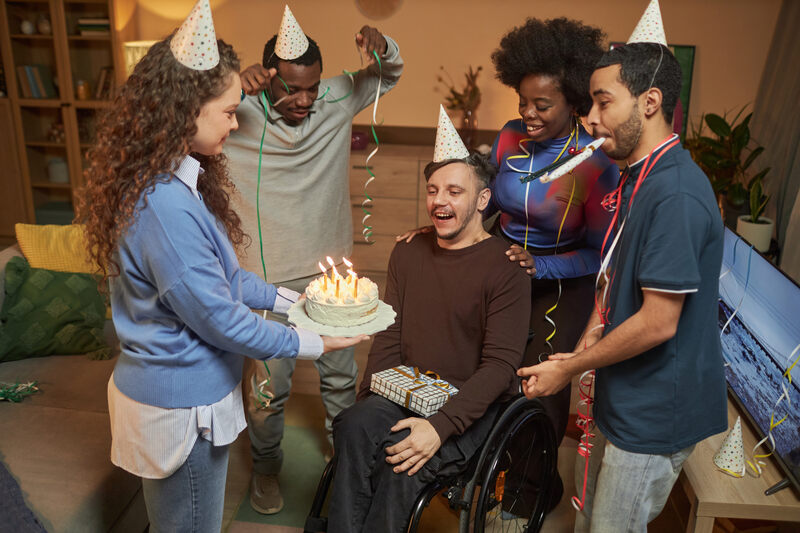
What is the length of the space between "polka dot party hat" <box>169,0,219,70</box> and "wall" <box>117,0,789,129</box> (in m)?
3.52

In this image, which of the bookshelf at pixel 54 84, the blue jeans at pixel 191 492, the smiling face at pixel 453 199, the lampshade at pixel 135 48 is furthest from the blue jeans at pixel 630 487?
the bookshelf at pixel 54 84

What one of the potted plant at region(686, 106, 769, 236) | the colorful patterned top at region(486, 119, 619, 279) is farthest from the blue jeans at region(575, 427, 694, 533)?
the potted plant at region(686, 106, 769, 236)

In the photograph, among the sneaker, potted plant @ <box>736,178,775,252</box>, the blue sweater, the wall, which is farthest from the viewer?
the wall

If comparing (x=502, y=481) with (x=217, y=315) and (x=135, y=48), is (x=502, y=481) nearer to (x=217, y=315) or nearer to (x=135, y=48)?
(x=217, y=315)

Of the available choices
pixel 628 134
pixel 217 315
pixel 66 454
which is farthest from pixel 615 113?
pixel 66 454

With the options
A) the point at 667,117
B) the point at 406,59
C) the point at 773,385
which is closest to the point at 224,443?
the point at 667,117

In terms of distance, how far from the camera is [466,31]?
15.4 feet

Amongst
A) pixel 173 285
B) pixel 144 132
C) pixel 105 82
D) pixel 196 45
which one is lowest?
pixel 173 285

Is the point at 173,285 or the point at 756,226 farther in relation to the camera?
the point at 756,226

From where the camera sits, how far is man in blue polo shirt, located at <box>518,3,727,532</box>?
148cm

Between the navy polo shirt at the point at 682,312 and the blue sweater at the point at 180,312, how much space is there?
0.80 m

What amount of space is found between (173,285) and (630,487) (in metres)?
1.20

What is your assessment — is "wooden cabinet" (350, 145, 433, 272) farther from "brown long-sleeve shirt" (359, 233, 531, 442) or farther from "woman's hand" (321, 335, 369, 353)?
"woman's hand" (321, 335, 369, 353)

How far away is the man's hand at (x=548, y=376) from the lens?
5.67 ft
